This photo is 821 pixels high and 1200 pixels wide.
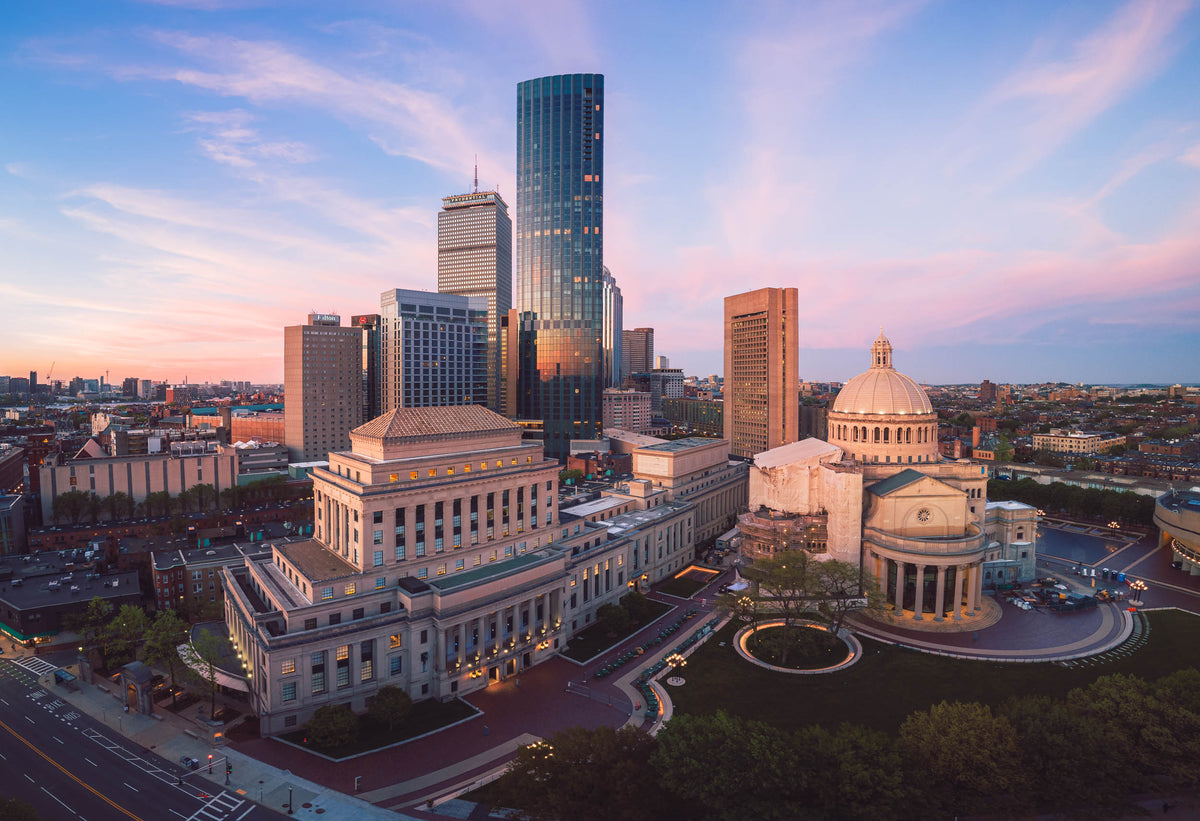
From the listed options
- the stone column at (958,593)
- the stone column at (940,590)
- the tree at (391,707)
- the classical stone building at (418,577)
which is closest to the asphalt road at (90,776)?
the classical stone building at (418,577)

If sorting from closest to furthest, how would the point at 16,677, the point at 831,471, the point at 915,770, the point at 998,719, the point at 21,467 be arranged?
the point at 915,770, the point at 998,719, the point at 16,677, the point at 831,471, the point at 21,467

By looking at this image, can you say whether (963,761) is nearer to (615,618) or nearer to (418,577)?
(615,618)

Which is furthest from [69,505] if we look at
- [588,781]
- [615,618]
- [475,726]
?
[588,781]

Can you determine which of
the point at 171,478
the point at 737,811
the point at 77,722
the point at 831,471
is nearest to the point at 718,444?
the point at 831,471

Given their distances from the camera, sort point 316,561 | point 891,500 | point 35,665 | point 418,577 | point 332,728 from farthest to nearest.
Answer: point 891,500 < point 35,665 < point 418,577 < point 316,561 < point 332,728

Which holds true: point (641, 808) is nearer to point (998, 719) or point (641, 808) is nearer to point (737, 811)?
point (737, 811)
